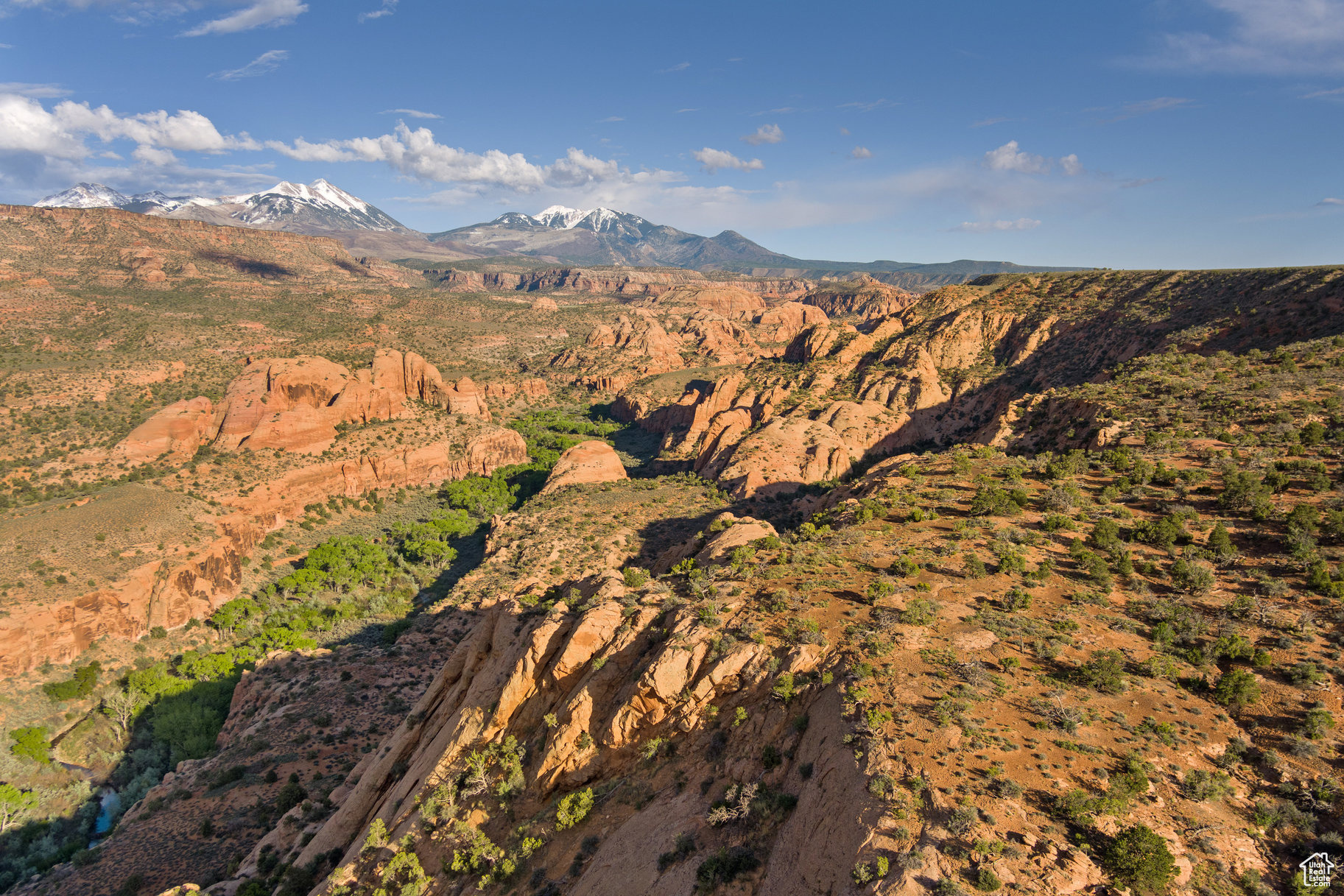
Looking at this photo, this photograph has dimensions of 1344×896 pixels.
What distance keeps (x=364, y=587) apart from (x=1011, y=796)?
60972 mm

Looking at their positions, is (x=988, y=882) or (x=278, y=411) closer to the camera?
(x=988, y=882)

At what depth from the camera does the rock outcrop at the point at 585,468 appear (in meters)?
71.2

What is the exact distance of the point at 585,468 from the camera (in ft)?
239

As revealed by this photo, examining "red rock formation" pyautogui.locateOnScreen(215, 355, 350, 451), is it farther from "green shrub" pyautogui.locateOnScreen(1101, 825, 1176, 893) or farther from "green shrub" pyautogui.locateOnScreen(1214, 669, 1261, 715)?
"green shrub" pyautogui.locateOnScreen(1214, 669, 1261, 715)

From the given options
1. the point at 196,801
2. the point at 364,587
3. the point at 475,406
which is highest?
the point at 475,406

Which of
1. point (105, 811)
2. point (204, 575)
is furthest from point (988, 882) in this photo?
point (204, 575)

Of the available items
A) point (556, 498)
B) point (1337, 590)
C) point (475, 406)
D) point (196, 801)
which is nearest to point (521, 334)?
point (475, 406)

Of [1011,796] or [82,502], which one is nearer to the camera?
[1011,796]

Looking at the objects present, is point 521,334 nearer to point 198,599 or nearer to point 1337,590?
point 198,599

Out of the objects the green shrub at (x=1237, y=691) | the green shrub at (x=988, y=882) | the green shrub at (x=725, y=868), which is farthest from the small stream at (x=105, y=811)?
the green shrub at (x=1237, y=691)

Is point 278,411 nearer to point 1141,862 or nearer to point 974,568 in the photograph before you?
point 974,568

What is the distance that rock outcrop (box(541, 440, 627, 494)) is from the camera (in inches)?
2805

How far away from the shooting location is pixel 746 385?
297ft

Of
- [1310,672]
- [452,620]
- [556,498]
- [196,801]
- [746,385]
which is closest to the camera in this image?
[1310,672]
